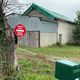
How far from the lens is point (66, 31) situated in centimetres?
3931

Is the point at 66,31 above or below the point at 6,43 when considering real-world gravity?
above

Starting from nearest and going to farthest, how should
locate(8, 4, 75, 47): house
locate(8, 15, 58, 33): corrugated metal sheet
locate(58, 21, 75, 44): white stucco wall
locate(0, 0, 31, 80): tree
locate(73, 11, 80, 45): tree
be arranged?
locate(0, 0, 31, 80): tree < locate(8, 4, 75, 47): house < locate(8, 15, 58, 33): corrugated metal sheet < locate(58, 21, 75, 44): white stucco wall < locate(73, 11, 80, 45): tree

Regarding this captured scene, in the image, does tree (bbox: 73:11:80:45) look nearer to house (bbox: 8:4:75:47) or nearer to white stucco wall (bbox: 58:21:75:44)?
white stucco wall (bbox: 58:21:75:44)

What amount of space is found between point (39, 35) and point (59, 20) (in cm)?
595

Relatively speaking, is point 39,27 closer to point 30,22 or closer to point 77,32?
point 30,22

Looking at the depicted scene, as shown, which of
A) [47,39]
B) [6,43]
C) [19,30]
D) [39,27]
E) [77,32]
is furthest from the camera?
[77,32]

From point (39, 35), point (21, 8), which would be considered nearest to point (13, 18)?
point (39, 35)

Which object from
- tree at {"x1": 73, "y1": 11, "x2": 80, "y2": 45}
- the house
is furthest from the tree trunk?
tree at {"x1": 73, "y1": 11, "x2": 80, "y2": 45}

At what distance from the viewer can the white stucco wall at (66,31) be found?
119ft

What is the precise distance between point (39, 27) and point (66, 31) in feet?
31.2

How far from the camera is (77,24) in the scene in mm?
39719

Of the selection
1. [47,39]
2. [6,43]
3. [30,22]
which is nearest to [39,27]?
[30,22]

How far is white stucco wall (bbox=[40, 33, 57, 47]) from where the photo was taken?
30.6m

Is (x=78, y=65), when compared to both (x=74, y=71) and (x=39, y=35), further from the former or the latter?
(x=39, y=35)
